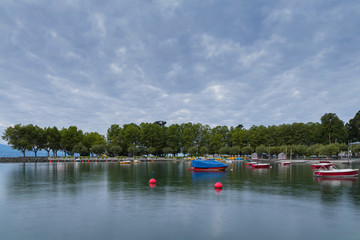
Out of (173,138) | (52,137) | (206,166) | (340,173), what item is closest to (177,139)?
(173,138)

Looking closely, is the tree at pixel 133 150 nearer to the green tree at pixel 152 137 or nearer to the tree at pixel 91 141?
the green tree at pixel 152 137

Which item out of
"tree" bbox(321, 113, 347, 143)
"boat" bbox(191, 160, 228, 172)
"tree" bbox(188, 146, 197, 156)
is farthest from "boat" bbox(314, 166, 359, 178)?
"tree" bbox(321, 113, 347, 143)

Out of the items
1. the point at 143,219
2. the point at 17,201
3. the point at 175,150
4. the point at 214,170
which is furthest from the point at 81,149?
the point at 143,219

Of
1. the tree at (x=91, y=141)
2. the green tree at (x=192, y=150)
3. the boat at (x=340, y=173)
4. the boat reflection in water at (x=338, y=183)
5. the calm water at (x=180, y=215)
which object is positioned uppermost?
the tree at (x=91, y=141)

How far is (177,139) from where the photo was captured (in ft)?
604

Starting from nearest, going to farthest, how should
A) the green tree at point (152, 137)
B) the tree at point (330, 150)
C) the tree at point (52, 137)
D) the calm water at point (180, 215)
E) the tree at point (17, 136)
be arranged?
the calm water at point (180, 215)
the tree at point (330, 150)
the tree at point (17, 136)
the tree at point (52, 137)
the green tree at point (152, 137)

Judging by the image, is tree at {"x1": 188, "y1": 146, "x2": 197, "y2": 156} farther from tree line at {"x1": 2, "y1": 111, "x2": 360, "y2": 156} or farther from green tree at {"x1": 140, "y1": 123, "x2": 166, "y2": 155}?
green tree at {"x1": 140, "y1": 123, "x2": 166, "y2": 155}

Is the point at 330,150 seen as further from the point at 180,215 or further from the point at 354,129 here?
the point at 180,215

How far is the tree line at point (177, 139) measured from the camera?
488 ft

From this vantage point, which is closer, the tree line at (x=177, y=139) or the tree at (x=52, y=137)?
the tree line at (x=177, y=139)

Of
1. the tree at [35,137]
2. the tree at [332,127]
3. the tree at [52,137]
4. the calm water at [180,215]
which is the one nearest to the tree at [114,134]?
the tree at [52,137]

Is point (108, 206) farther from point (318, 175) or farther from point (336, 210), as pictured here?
point (318, 175)

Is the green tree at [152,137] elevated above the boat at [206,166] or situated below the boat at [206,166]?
above

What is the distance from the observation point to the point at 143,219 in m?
23.2
